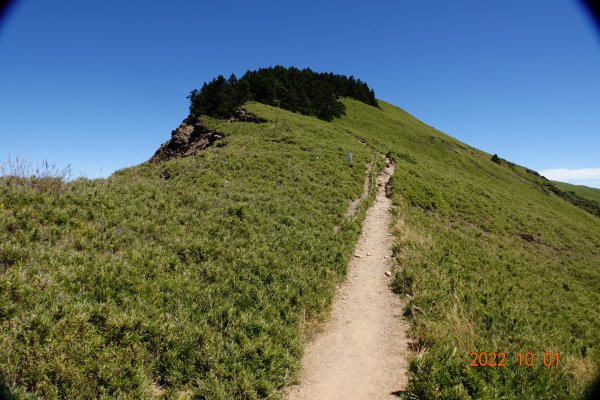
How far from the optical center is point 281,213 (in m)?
17.0

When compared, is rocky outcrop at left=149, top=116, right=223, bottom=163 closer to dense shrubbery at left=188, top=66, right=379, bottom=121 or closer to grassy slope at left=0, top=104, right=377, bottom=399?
dense shrubbery at left=188, top=66, right=379, bottom=121

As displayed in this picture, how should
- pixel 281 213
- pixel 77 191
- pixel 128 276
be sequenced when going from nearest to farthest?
pixel 128 276 < pixel 77 191 < pixel 281 213

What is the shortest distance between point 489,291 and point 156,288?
1294 cm

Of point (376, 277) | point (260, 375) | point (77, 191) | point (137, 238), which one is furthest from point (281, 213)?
point (260, 375)

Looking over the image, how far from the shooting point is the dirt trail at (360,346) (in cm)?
702

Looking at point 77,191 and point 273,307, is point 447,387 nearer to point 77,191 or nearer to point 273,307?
point 273,307

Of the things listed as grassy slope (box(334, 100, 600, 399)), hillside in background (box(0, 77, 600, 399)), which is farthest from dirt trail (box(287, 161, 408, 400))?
grassy slope (box(334, 100, 600, 399))

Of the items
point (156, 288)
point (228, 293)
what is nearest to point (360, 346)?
point (228, 293)

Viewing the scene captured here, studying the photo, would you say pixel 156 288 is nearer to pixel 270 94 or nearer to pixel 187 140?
pixel 187 140

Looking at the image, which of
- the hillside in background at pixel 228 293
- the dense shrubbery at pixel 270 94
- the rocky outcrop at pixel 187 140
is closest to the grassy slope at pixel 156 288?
the hillside in background at pixel 228 293

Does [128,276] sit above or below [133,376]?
above

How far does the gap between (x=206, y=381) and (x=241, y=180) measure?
16.7 m

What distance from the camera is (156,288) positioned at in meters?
8.37

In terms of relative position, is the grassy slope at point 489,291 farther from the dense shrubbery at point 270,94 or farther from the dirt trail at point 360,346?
the dense shrubbery at point 270,94
